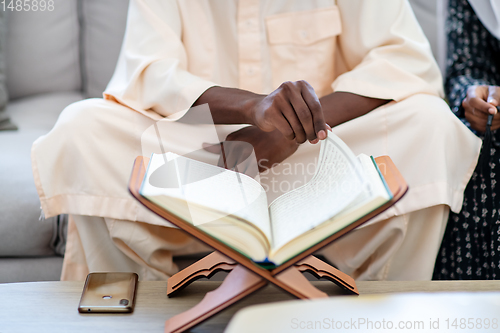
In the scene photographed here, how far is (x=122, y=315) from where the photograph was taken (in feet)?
1.65

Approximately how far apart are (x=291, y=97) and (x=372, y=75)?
45 centimetres

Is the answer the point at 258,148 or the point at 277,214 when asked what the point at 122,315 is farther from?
the point at 258,148

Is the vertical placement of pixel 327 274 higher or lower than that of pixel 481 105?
lower

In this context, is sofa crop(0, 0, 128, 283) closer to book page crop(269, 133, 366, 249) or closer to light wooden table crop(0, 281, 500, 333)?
light wooden table crop(0, 281, 500, 333)

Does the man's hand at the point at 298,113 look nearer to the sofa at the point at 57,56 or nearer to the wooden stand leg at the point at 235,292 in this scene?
the wooden stand leg at the point at 235,292

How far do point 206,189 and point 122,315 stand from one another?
0.62 ft

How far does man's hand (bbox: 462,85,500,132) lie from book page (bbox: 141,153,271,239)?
584 mm

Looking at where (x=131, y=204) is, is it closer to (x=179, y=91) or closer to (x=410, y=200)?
(x=179, y=91)

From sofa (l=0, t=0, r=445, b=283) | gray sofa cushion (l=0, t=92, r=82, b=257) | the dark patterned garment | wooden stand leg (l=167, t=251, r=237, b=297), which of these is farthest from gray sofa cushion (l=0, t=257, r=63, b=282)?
the dark patterned garment

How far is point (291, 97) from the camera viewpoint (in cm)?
56

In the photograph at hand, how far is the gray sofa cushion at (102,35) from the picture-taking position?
1.31 meters

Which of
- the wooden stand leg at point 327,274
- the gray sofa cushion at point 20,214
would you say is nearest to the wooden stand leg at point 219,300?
the wooden stand leg at point 327,274

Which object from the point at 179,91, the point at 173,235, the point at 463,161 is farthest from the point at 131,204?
the point at 463,161

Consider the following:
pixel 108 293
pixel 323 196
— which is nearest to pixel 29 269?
pixel 108 293
